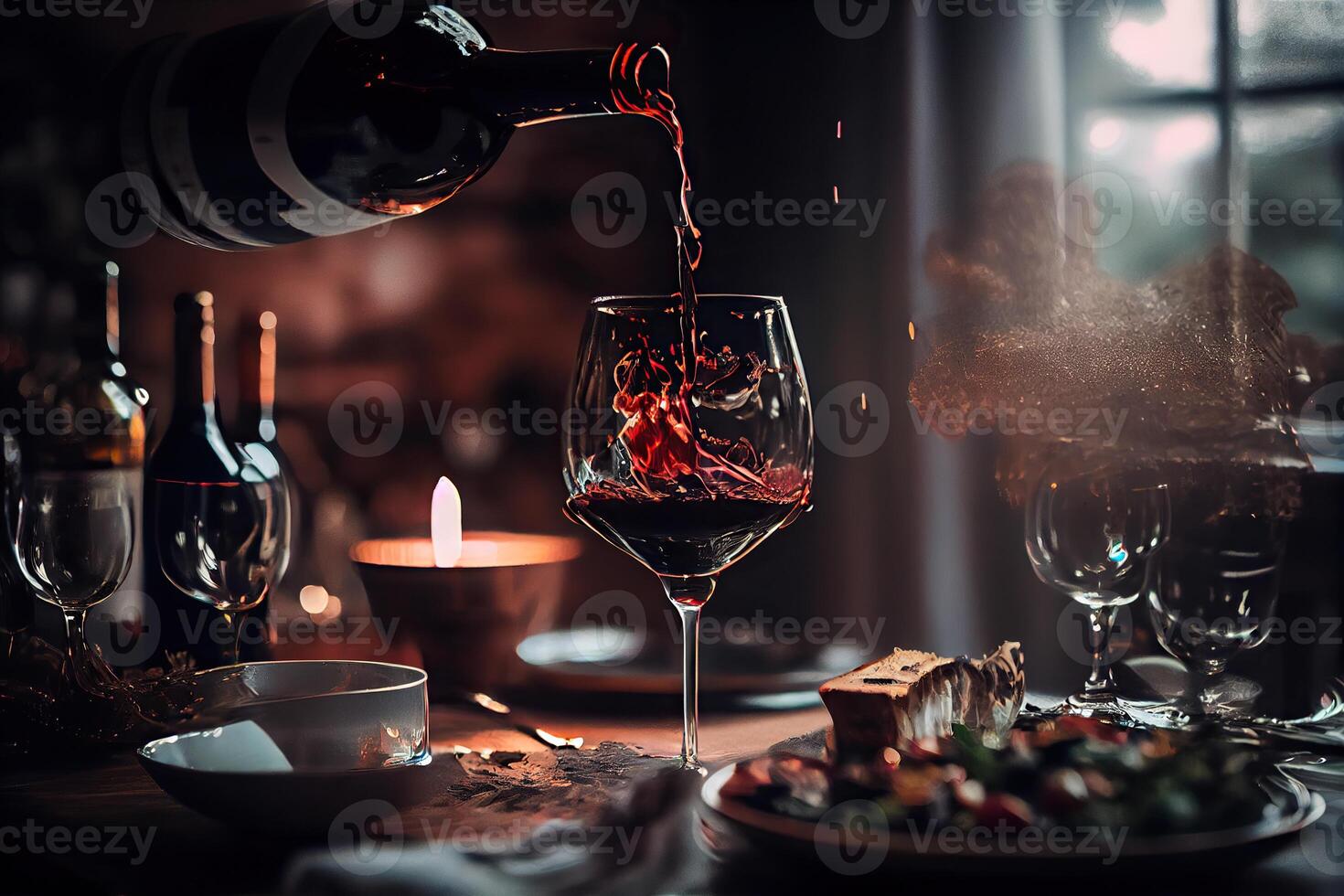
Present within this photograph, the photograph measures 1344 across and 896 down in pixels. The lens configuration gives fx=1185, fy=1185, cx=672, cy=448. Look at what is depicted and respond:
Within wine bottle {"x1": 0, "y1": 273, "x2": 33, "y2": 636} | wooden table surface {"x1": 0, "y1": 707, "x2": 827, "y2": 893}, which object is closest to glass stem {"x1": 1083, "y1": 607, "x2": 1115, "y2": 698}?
wooden table surface {"x1": 0, "y1": 707, "x2": 827, "y2": 893}

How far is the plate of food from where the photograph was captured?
414 mm

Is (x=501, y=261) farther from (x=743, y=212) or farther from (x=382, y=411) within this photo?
(x=743, y=212)

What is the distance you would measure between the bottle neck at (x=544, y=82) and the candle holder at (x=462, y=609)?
0.28 m

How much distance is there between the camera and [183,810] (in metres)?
0.55

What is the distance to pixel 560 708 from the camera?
76 centimetres

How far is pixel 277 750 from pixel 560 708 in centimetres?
24

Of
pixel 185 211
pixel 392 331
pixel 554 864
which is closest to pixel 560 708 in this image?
pixel 554 864

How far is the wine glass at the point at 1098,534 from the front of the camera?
768mm

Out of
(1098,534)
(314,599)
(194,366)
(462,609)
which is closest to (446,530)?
(462,609)

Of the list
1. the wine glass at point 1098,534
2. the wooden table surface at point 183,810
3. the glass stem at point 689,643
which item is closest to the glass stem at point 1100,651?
the wine glass at point 1098,534

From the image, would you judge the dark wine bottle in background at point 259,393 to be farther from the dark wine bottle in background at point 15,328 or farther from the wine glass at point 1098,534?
the wine glass at point 1098,534

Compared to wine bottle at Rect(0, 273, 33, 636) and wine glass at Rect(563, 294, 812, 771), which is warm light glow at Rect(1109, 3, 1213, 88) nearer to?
wine glass at Rect(563, 294, 812, 771)

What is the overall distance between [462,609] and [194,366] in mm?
245

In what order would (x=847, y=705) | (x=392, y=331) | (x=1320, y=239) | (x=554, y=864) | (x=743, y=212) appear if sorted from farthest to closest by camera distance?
(x=392, y=331), (x=743, y=212), (x=1320, y=239), (x=847, y=705), (x=554, y=864)
